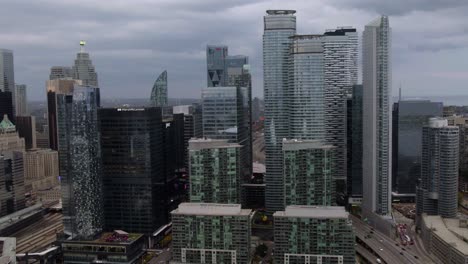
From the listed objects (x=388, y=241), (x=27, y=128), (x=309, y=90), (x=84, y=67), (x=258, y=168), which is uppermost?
(x=84, y=67)

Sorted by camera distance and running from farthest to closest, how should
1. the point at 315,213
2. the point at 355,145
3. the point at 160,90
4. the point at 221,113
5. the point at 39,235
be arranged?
1. the point at 160,90
2. the point at 355,145
3. the point at 221,113
4. the point at 39,235
5. the point at 315,213

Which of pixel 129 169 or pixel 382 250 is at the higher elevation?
pixel 129 169

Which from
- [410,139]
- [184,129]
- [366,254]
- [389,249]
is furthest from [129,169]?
[410,139]

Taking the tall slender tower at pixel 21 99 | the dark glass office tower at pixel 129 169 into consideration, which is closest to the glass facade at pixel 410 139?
the dark glass office tower at pixel 129 169

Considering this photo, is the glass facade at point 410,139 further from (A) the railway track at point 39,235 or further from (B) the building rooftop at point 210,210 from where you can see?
(A) the railway track at point 39,235

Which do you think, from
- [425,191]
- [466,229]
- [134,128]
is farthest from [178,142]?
[466,229]

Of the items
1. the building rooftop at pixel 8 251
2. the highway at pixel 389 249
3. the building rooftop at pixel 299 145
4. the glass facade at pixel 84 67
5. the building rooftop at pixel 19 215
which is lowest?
the highway at pixel 389 249

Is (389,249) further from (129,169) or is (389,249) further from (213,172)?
(129,169)

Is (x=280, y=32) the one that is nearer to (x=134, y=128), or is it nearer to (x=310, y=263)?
(x=134, y=128)
